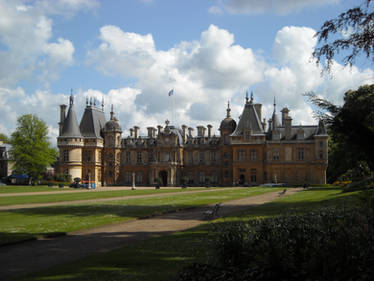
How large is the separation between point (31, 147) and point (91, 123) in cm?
1302

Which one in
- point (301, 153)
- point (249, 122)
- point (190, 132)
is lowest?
point (301, 153)

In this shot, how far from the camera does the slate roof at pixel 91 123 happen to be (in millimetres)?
74625

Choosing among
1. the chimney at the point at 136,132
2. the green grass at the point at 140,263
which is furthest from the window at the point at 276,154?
the green grass at the point at 140,263

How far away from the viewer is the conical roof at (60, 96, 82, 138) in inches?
2842

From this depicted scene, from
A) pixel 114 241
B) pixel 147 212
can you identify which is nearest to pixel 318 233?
pixel 114 241

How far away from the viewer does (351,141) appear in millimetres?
5457

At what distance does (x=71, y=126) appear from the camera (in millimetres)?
72750

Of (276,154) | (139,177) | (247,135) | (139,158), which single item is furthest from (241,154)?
(139,177)

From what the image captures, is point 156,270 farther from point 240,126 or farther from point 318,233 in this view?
point 240,126

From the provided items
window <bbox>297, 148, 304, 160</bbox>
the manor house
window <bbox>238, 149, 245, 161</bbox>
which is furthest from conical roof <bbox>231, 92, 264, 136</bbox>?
window <bbox>297, 148, 304, 160</bbox>

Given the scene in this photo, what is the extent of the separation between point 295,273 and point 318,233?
857mm

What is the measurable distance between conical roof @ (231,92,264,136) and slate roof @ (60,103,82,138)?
96.4 ft

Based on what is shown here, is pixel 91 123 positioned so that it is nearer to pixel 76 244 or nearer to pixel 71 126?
pixel 71 126

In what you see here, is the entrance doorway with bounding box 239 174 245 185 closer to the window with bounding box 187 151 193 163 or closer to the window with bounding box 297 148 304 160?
the window with bounding box 297 148 304 160
